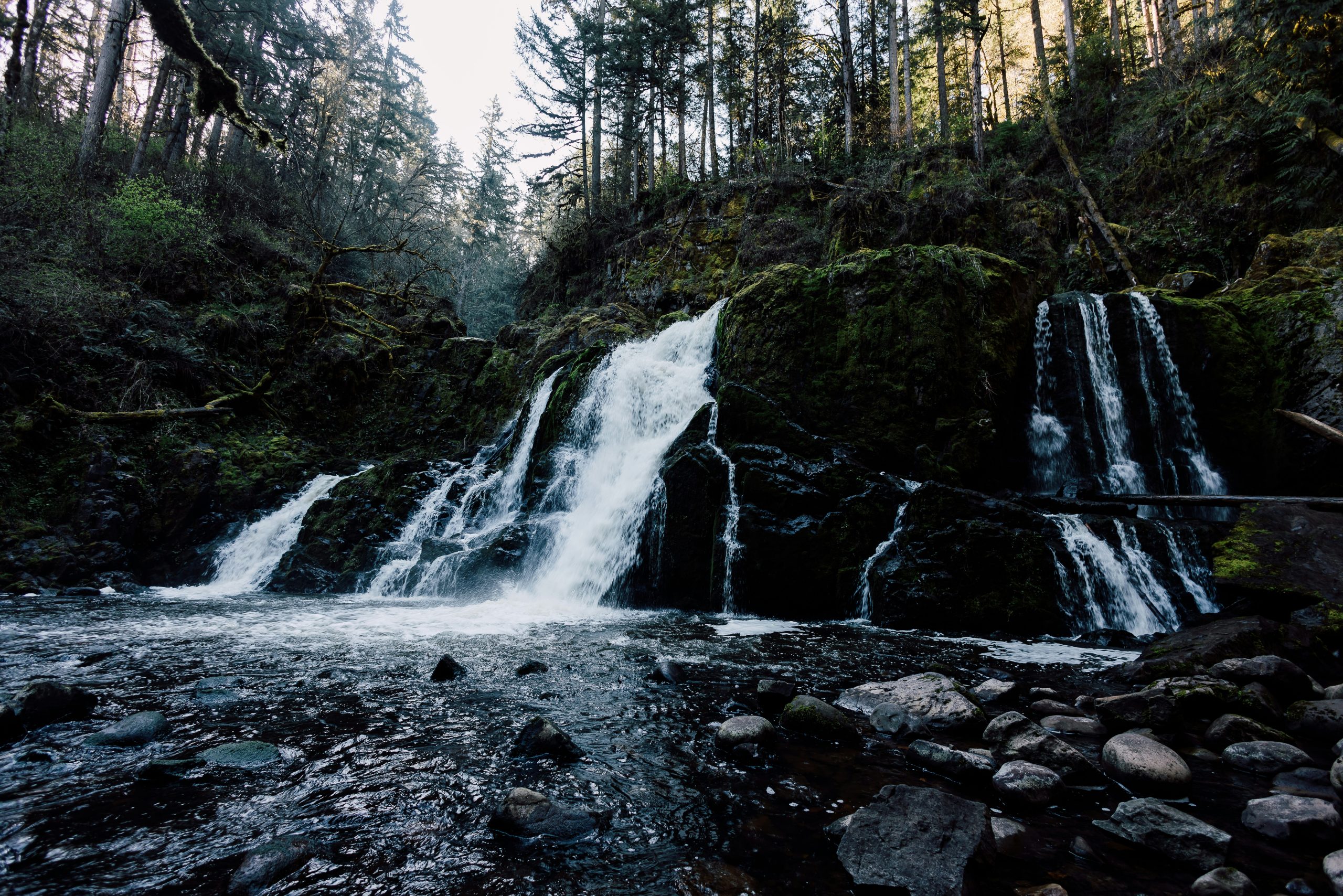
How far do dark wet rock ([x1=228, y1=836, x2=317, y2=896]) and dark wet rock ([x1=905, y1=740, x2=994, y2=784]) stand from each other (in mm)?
3181

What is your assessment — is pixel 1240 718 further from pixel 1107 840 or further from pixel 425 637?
pixel 425 637

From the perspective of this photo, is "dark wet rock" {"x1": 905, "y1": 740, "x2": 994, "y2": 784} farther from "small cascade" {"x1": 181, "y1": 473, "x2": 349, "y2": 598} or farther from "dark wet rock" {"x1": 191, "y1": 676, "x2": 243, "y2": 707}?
"small cascade" {"x1": 181, "y1": 473, "x2": 349, "y2": 598}

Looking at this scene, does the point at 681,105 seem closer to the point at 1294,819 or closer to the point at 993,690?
the point at 993,690

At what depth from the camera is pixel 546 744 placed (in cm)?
340

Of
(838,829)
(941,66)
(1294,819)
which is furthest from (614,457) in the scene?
(941,66)

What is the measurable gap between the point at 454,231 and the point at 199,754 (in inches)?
1906

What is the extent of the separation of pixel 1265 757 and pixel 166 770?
6.12m

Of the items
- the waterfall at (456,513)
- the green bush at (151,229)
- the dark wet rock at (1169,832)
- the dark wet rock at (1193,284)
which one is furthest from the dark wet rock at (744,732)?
the green bush at (151,229)

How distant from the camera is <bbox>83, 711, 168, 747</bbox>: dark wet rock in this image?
3.28 metres

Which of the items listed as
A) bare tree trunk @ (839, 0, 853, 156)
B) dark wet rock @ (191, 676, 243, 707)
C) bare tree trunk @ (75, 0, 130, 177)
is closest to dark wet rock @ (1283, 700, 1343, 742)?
dark wet rock @ (191, 676, 243, 707)

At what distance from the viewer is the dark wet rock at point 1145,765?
2947mm

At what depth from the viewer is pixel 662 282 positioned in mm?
20906

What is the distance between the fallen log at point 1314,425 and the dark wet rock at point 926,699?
8.06 m

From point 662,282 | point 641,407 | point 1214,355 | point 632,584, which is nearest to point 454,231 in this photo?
point 662,282
